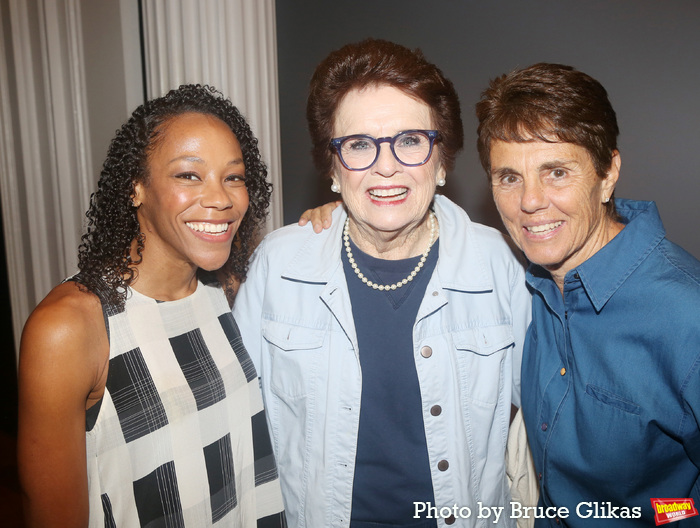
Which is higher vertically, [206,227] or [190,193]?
[190,193]

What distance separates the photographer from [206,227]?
146cm

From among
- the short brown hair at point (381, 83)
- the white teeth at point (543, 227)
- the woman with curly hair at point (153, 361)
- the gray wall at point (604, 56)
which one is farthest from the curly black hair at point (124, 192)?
the gray wall at point (604, 56)

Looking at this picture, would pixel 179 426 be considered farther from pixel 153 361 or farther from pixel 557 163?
pixel 557 163

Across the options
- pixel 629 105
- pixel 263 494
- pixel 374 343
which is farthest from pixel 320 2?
pixel 263 494

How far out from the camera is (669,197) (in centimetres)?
211

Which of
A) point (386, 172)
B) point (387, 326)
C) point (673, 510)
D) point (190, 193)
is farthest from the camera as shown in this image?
point (387, 326)

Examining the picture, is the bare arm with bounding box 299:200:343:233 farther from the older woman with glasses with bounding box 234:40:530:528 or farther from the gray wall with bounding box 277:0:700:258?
the gray wall with bounding box 277:0:700:258

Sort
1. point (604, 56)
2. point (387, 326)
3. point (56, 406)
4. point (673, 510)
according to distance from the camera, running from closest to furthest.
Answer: point (56, 406), point (673, 510), point (387, 326), point (604, 56)

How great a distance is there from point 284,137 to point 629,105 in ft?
6.56

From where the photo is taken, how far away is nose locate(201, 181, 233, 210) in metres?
1.41

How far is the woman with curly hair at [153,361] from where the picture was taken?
1.21 metres

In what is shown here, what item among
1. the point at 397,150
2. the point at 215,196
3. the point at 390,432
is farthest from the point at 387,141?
the point at 390,432

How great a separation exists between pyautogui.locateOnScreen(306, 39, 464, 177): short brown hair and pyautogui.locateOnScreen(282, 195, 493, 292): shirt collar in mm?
213

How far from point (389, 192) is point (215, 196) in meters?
0.55
